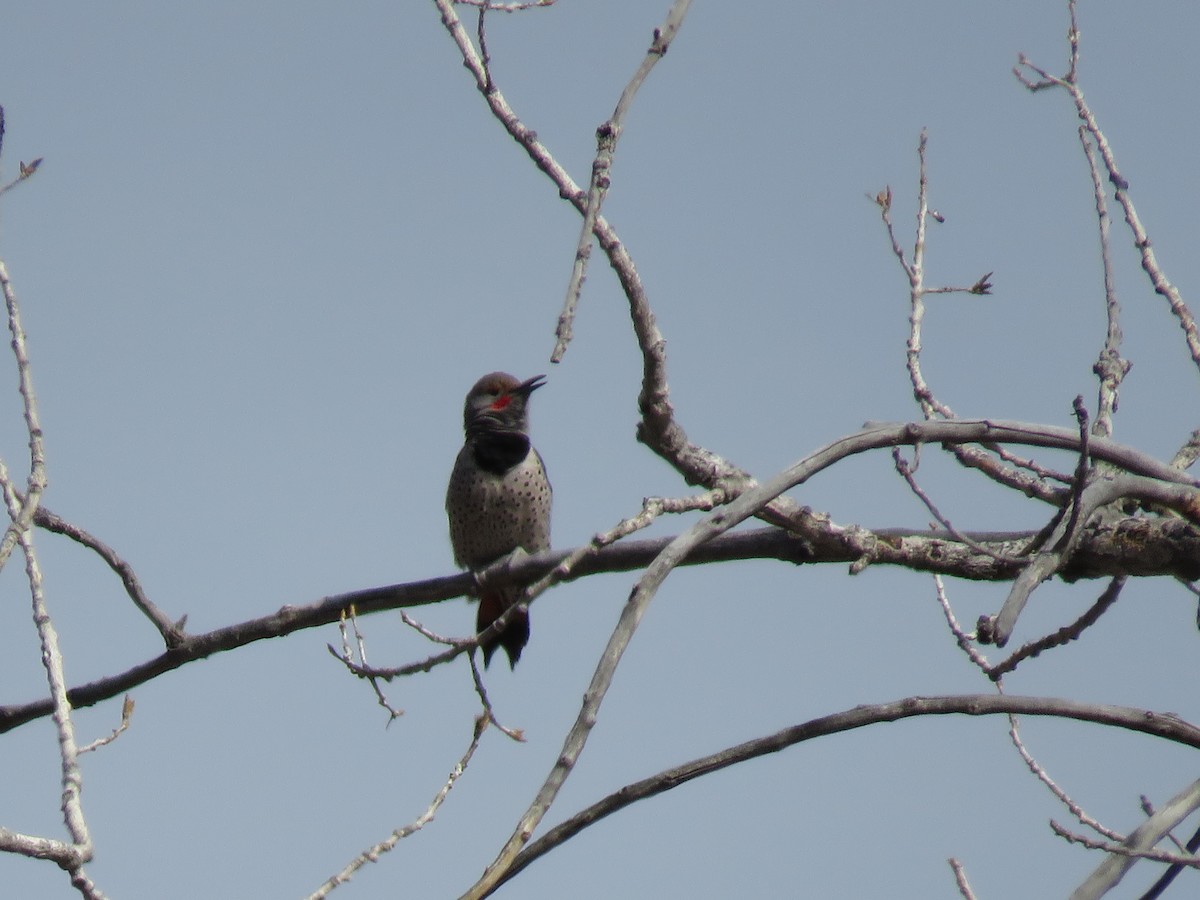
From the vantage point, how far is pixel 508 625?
6.63 metres

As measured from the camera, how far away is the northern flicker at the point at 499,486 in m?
7.06

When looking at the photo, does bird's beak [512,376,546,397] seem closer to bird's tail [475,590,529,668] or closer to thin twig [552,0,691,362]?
bird's tail [475,590,529,668]

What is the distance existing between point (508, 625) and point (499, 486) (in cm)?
76

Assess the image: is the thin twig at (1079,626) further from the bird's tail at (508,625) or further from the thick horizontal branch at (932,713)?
the bird's tail at (508,625)

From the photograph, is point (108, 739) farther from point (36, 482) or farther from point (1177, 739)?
point (1177, 739)

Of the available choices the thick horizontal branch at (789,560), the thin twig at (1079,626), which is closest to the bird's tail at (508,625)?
the thick horizontal branch at (789,560)

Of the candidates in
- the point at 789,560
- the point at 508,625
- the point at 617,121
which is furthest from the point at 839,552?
the point at 508,625

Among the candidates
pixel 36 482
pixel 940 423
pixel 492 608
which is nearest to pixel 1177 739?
pixel 940 423

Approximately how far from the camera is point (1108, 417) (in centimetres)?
422

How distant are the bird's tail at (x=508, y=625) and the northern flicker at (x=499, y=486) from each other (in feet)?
1.76

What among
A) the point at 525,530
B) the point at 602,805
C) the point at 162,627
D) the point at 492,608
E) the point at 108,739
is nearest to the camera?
the point at 602,805

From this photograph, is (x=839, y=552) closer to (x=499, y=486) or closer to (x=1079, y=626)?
(x=1079, y=626)

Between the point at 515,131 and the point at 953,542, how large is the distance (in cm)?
150

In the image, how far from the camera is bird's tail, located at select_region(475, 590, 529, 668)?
21.4 ft
